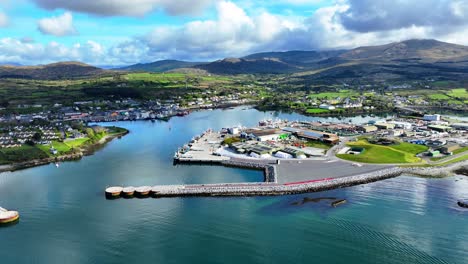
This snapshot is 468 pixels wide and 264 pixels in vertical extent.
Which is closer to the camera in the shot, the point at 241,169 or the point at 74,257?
the point at 74,257

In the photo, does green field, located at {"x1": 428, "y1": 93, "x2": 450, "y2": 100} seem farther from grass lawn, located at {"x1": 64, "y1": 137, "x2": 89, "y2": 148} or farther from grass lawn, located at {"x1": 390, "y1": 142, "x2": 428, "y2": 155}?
grass lawn, located at {"x1": 64, "y1": 137, "x2": 89, "y2": 148}

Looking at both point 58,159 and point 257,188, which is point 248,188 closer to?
point 257,188

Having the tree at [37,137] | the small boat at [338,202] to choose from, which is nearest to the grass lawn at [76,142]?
the tree at [37,137]

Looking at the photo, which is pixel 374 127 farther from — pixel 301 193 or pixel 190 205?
pixel 190 205

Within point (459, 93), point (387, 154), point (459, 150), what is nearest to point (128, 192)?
point (387, 154)

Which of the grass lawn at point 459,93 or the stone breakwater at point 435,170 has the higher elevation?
the grass lawn at point 459,93

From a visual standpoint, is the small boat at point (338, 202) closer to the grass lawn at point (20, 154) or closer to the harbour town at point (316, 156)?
the harbour town at point (316, 156)

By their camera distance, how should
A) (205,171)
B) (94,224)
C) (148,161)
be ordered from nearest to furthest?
1. (94,224)
2. (205,171)
3. (148,161)

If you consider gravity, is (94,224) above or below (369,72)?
below

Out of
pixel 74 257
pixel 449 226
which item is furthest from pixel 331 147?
pixel 74 257
